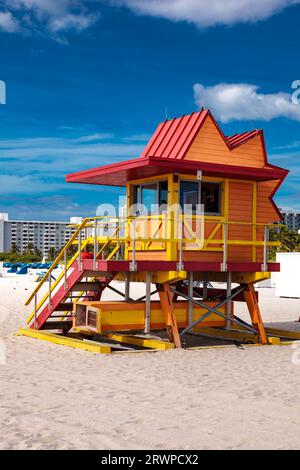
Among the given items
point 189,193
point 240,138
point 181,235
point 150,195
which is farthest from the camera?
point 240,138

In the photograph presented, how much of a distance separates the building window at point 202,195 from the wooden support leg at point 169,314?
6.83ft

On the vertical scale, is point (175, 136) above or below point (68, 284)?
above

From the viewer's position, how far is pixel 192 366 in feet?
44.6

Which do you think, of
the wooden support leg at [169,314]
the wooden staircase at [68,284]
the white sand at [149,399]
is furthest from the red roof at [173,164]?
the white sand at [149,399]

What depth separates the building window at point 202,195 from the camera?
16.7 meters

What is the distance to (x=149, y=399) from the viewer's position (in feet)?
33.9

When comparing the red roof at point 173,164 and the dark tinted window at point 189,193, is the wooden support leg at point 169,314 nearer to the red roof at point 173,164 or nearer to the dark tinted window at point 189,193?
the dark tinted window at point 189,193

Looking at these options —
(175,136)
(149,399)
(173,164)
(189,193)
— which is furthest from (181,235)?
(149,399)

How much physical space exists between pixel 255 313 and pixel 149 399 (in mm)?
7643

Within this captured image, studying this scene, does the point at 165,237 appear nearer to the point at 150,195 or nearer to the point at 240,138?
the point at 150,195

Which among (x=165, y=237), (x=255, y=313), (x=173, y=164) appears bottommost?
(x=255, y=313)

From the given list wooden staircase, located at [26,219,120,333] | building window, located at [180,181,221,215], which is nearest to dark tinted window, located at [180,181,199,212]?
building window, located at [180,181,221,215]

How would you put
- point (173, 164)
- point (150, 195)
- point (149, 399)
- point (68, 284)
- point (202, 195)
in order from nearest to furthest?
point (149, 399)
point (173, 164)
point (202, 195)
point (68, 284)
point (150, 195)
